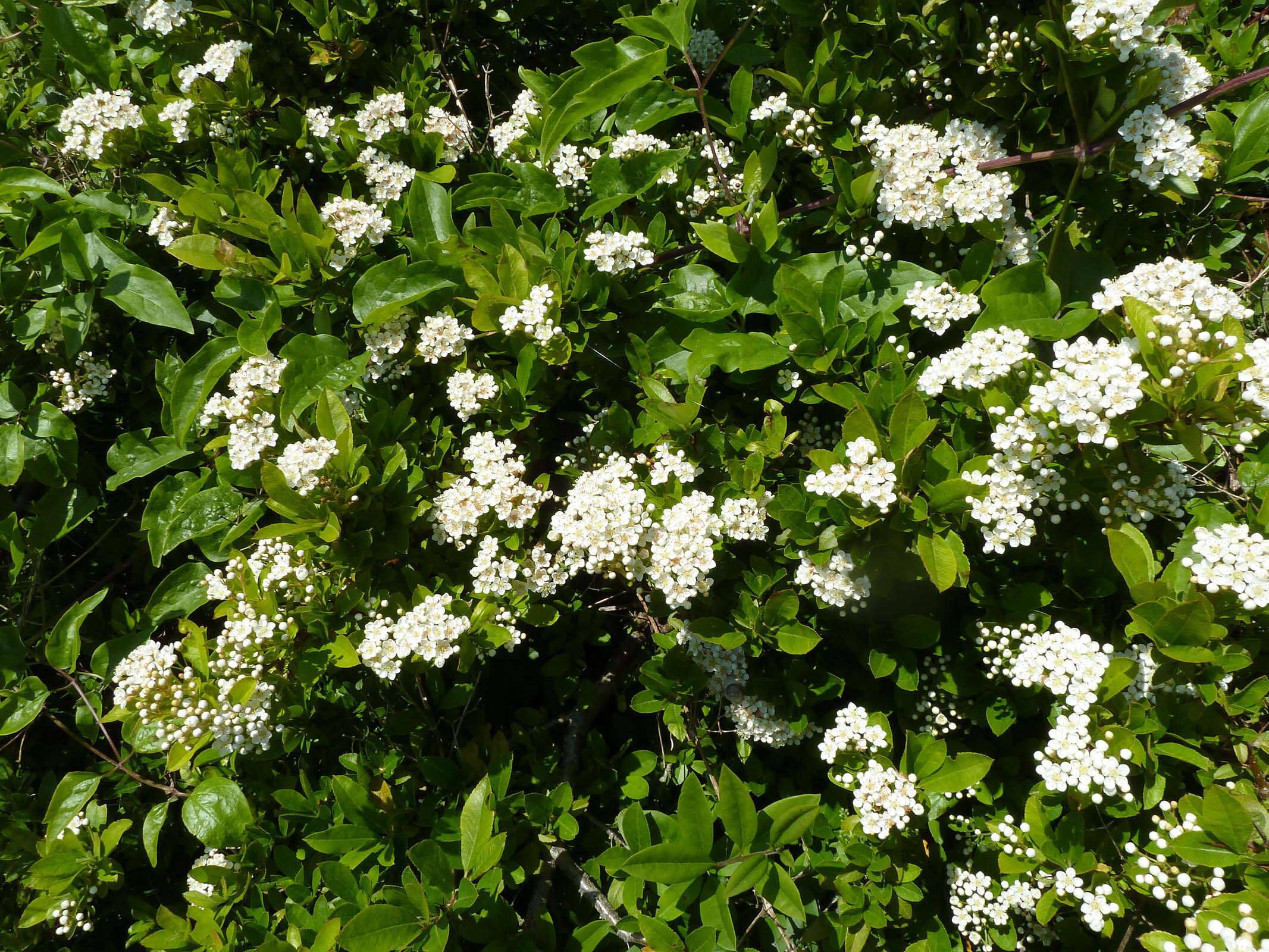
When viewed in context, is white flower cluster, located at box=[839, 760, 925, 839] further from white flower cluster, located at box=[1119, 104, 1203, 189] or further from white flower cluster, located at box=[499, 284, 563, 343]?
white flower cluster, located at box=[1119, 104, 1203, 189]

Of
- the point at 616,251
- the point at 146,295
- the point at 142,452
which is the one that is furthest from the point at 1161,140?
the point at 142,452

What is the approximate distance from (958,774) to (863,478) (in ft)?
3.24

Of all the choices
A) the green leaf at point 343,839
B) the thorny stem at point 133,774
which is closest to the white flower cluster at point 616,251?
the green leaf at point 343,839

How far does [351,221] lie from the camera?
2.67m

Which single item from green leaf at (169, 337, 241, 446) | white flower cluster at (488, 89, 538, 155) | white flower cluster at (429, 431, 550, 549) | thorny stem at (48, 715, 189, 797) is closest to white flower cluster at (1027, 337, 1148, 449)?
white flower cluster at (429, 431, 550, 549)

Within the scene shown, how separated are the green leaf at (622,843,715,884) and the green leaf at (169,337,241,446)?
2057mm

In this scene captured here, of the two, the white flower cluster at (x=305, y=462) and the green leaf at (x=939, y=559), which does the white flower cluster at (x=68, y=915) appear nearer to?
the white flower cluster at (x=305, y=462)

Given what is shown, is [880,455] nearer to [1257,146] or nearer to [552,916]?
[1257,146]

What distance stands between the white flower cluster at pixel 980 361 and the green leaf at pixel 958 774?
1.10 meters

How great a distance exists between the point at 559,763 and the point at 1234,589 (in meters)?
2.21

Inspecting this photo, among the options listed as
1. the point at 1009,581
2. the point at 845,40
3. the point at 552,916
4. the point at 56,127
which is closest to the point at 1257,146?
the point at 845,40

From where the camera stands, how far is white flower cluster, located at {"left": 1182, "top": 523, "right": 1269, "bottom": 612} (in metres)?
1.86

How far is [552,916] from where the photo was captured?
2.82 metres

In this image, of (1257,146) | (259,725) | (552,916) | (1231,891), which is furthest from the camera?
(552,916)
